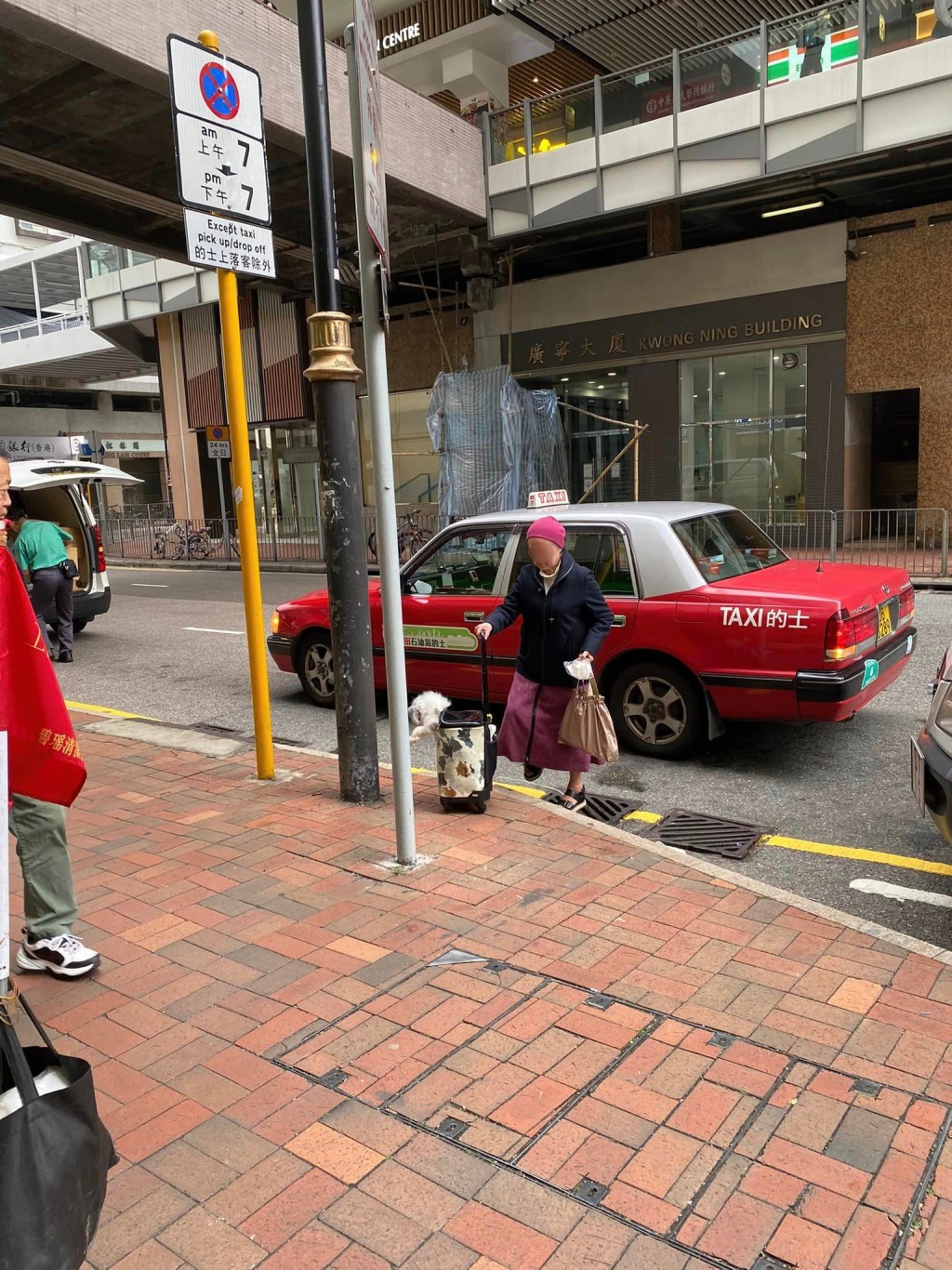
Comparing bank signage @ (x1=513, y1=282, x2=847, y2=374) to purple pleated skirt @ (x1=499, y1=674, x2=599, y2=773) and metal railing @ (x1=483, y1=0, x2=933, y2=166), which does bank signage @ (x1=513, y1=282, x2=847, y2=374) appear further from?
purple pleated skirt @ (x1=499, y1=674, x2=599, y2=773)

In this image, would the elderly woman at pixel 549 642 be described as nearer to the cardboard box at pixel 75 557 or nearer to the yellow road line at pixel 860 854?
the yellow road line at pixel 860 854

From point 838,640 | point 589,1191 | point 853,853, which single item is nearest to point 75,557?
point 838,640

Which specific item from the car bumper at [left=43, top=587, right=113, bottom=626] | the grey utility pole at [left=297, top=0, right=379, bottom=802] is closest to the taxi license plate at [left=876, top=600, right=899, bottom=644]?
the grey utility pole at [left=297, top=0, right=379, bottom=802]

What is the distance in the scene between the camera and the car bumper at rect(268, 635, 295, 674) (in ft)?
26.2

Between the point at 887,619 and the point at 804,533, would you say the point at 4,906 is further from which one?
the point at 804,533

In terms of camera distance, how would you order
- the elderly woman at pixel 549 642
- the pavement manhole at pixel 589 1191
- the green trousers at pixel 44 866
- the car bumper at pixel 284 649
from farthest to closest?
the car bumper at pixel 284 649
the elderly woman at pixel 549 642
the green trousers at pixel 44 866
the pavement manhole at pixel 589 1191

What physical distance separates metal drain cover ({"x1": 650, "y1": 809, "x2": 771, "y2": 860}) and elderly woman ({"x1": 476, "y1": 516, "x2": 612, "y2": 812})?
19.6 inches

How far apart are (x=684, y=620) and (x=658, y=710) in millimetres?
648

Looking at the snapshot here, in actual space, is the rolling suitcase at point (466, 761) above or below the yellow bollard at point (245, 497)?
below

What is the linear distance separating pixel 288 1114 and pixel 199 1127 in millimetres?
228

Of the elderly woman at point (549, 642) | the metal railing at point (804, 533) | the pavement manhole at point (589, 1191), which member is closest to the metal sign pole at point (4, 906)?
the pavement manhole at point (589, 1191)

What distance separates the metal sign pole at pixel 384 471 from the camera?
3787mm

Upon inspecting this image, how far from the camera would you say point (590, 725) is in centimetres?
493

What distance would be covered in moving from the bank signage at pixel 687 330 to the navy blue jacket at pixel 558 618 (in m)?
15.5
